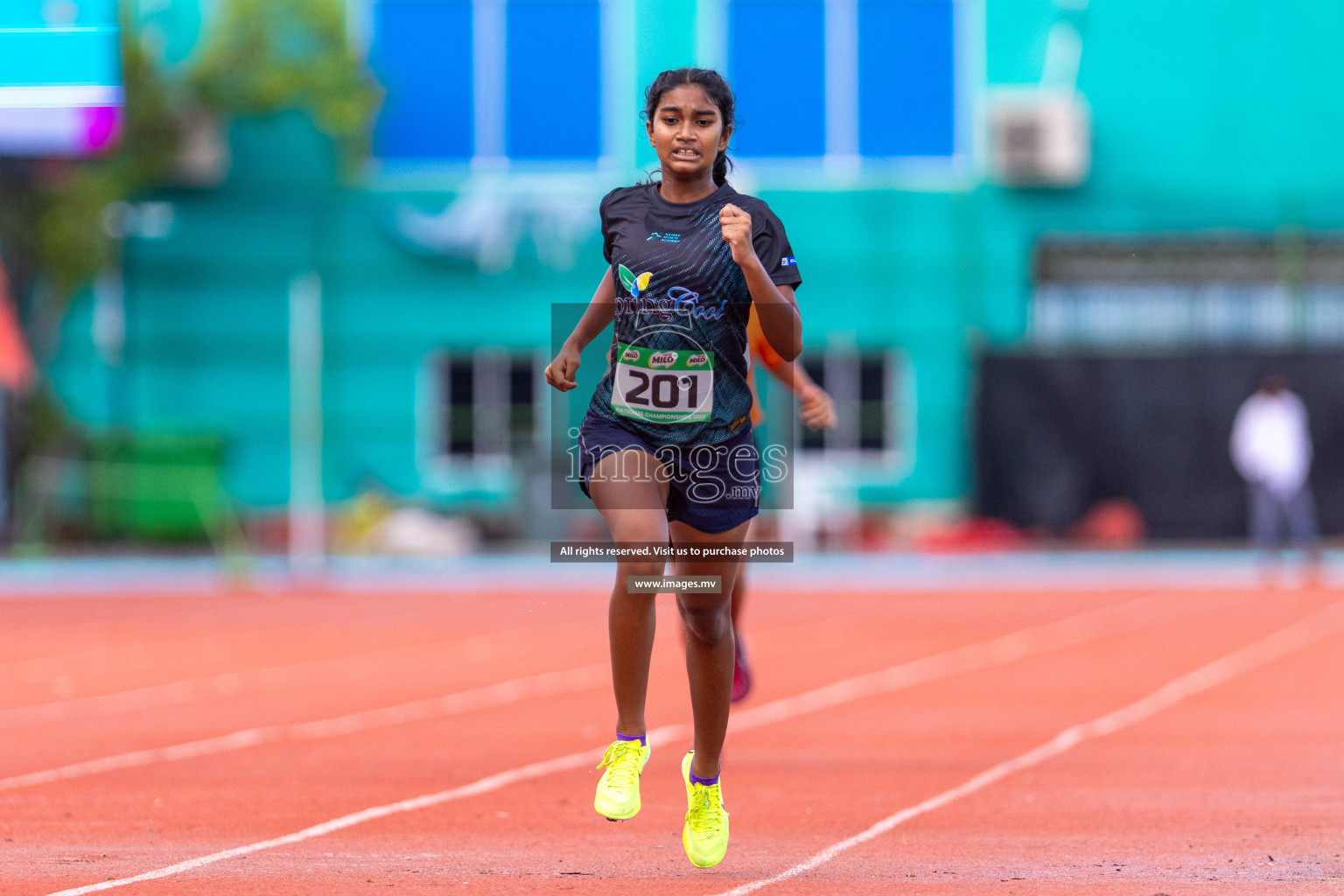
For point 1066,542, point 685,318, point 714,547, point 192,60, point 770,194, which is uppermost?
point 192,60

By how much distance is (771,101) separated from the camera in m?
28.5

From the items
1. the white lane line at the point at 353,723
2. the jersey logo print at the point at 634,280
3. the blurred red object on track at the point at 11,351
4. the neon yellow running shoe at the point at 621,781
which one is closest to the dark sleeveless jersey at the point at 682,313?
the jersey logo print at the point at 634,280

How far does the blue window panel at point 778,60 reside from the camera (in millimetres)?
28328

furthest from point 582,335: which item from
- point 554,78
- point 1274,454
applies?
point 554,78

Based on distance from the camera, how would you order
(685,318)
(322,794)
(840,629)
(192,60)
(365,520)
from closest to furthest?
(685,318)
(322,794)
(840,629)
(365,520)
(192,60)

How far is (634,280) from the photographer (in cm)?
589

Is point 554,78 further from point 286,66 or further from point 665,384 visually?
point 665,384

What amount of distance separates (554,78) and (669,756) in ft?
66.5

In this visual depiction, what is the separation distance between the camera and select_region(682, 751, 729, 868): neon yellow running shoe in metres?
6.08

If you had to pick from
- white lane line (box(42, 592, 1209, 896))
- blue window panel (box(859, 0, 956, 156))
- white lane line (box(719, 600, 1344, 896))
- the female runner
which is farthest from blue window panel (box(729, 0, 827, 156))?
the female runner

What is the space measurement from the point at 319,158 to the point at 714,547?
79.0 feet

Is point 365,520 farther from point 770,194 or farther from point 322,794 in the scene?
point 322,794

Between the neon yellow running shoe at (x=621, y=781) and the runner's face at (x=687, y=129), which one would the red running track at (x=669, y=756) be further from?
the runner's face at (x=687, y=129)

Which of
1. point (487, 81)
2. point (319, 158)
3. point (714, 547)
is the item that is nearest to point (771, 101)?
point (487, 81)
